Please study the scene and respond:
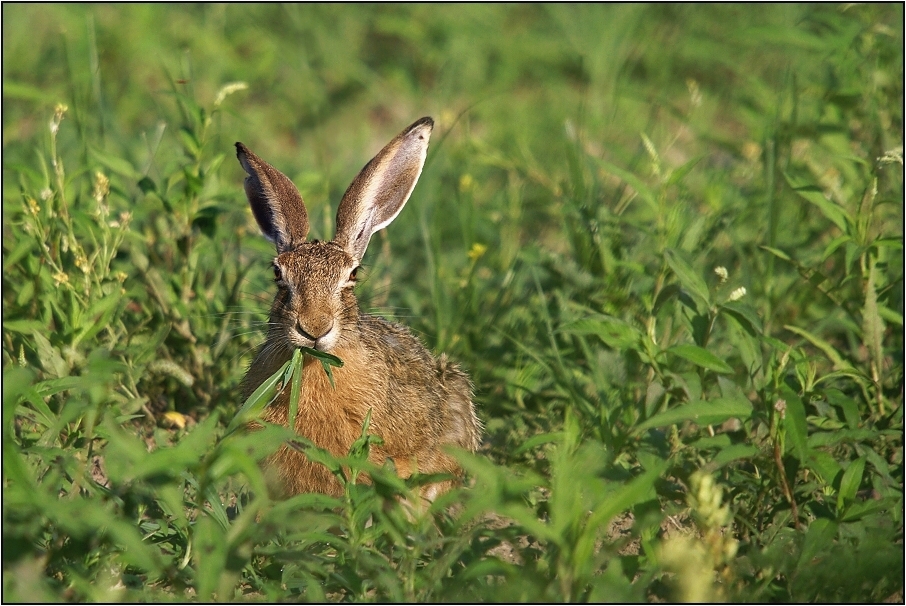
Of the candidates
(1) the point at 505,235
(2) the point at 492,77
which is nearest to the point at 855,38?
(1) the point at 505,235

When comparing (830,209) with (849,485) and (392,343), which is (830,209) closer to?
(849,485)

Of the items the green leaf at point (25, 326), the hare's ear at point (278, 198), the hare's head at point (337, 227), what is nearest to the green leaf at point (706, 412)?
the hare's head at point (337, 227)

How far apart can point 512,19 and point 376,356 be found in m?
5.63

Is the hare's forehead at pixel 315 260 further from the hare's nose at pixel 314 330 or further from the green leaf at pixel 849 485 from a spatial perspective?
the green leaf at pixel 849 485

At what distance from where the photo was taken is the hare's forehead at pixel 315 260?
425 centimetres

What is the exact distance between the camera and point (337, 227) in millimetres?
4684

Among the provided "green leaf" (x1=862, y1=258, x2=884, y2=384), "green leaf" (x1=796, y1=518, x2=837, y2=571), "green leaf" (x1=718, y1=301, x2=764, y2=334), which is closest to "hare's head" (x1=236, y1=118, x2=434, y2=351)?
"green leaf" (x1=718, y1=301, x2=764, y2=334)

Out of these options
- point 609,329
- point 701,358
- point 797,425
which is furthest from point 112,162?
point 797,425

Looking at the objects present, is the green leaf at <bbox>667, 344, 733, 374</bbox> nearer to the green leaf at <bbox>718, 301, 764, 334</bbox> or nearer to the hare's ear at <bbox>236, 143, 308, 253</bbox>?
the green leaf at <bbox>718, 301, 764, 334</bbox>

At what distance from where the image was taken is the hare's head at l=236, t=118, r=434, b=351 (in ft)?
13.7

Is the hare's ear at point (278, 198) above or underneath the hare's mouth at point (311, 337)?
above

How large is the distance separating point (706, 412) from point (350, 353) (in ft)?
4.90

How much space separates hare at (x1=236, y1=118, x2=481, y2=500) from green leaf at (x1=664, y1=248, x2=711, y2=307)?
1.22 metres

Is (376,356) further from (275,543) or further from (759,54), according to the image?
(759,54)
